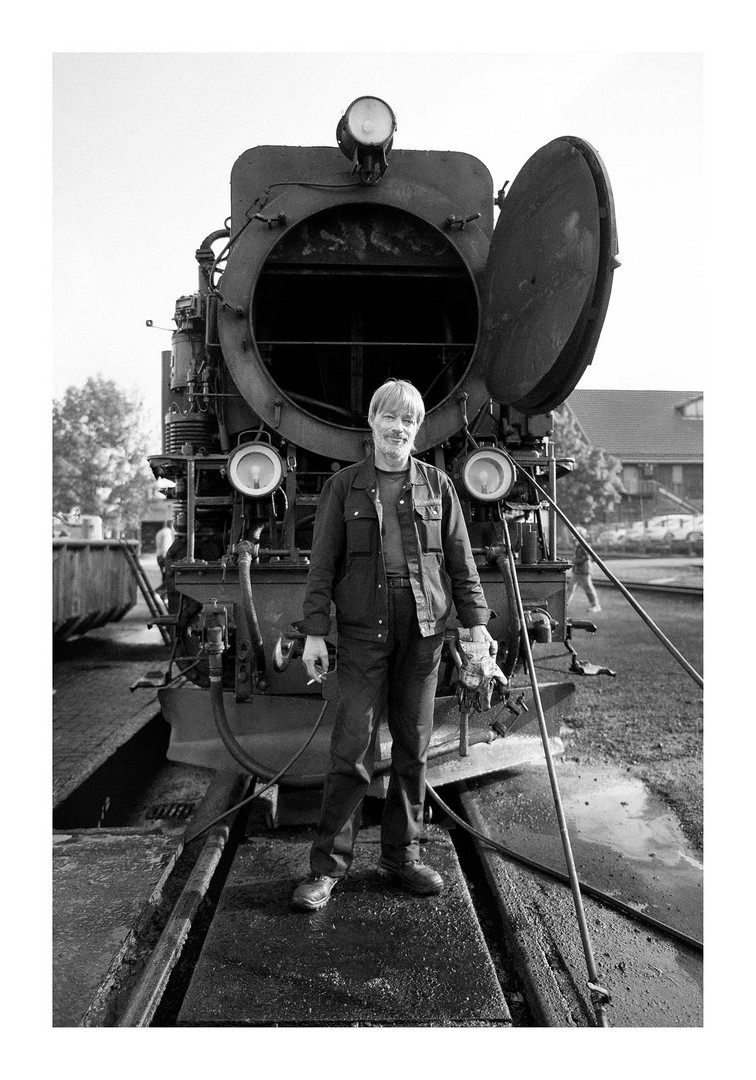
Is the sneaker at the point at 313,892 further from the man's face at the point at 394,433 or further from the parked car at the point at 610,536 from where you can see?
the parked car at the point at 610,536

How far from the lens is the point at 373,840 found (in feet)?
10.5

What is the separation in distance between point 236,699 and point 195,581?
1.78ft

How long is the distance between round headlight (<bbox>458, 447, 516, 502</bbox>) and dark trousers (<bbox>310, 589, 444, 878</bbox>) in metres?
1.02

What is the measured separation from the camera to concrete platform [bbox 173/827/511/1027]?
204 cm

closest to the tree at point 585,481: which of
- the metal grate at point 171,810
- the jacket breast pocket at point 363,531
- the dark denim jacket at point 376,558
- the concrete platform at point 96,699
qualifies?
the concrete platform at point 96,699

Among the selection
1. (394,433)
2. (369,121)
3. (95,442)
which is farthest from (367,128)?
(95,442)

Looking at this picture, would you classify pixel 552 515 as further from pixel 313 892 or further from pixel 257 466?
pixel 313 892

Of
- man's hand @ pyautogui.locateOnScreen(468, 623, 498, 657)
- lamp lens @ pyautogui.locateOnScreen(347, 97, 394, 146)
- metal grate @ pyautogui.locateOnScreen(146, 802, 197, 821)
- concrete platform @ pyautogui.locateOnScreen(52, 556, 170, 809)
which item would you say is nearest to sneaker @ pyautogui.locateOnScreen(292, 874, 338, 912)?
man's hand @ pyautogui.locateOnScreen(468, 623, 498, 657)

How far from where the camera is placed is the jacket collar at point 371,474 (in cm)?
259

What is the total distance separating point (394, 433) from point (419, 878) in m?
1.55

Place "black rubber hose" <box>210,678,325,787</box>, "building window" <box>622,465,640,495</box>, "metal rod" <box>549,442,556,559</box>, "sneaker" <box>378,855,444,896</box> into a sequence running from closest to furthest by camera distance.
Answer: "sneaker" <box>378,855,444,896</box> < "black rubber hose" <box>210,678,325,787</box> < "metal rod" <box>549,442,556,559</box> < "building window" <box>622,465,640,495</box>

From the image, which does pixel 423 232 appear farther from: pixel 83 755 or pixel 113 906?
pixel 83 755

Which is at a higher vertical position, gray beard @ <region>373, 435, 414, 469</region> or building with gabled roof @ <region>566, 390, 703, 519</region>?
building with gabled roof @ <region>566, 390, 703, 519</region>

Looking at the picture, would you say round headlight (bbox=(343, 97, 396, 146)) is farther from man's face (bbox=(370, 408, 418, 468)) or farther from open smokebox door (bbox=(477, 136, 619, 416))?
man's face (bbox=(370, 408, 418, 468))
